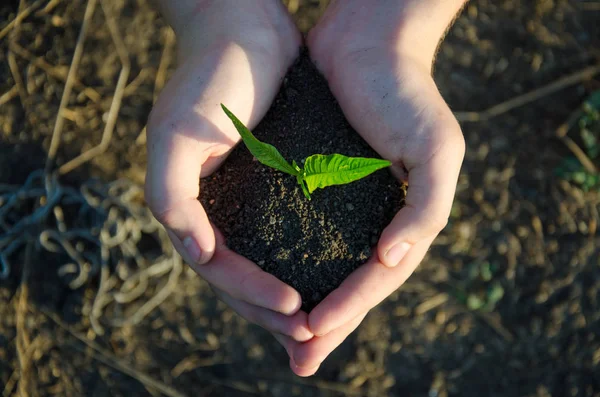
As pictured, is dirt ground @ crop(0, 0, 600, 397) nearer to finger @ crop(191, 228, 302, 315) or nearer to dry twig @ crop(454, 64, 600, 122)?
dry twig @ crop(454, 64, 600, 122)

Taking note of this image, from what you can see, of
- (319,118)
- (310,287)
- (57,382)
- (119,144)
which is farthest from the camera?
(119,144)

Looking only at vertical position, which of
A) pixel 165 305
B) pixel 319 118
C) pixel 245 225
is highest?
pixel 319 118

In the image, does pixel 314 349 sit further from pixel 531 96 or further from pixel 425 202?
pixel 531 96

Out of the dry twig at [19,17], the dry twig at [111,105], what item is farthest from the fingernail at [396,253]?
the dry twig at [19,17]

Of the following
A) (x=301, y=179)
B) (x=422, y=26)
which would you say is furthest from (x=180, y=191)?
(x=422, y=26)

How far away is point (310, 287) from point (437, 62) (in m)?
2.00

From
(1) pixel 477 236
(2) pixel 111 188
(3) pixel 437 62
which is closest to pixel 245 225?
(2) pixel 111 188

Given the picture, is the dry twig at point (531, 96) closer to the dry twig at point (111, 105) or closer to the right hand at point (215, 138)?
the right hand at point (215, 138)

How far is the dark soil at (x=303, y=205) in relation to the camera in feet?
7.46

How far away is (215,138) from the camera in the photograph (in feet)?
7.52

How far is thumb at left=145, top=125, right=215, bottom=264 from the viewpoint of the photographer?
2.20m

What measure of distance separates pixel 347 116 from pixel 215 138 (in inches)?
21.3

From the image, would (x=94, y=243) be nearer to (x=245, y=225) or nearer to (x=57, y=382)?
(x=57, y=382)

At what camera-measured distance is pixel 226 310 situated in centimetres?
339
